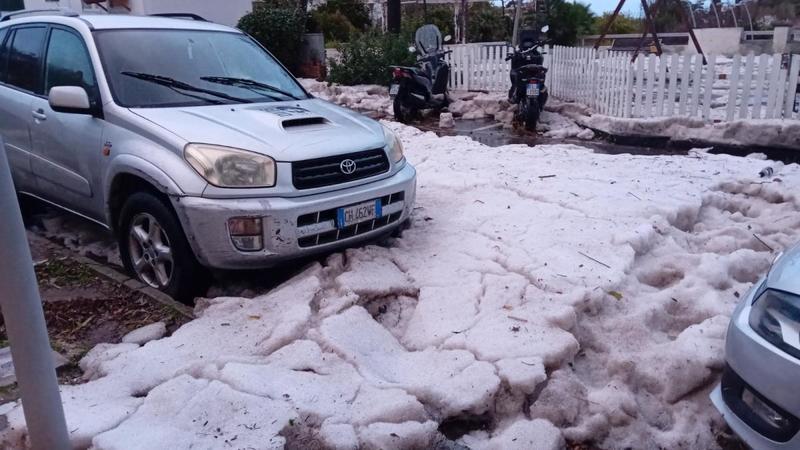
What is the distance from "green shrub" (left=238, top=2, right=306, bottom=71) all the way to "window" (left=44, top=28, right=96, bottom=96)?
12999 mm

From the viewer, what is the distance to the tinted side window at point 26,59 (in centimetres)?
528

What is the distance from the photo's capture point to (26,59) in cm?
542

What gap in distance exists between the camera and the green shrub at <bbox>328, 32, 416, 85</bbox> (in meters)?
15.5

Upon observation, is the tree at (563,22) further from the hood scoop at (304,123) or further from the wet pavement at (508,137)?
the hood scoop at (304,123)

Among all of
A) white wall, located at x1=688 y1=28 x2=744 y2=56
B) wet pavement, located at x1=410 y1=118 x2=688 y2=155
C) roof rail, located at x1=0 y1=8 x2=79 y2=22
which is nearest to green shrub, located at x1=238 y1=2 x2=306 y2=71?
wet pavement, located at x1=410 y1=118 x2=688 y2=155

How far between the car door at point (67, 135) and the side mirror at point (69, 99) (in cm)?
15

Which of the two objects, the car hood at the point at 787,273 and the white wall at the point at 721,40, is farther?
the white wall at the point at 721,40

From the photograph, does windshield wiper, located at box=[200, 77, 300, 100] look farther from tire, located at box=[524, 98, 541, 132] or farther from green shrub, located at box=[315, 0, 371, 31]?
green shrub, located at box=[315, 0, 371, 31]

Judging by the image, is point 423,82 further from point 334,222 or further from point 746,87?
point 334,222

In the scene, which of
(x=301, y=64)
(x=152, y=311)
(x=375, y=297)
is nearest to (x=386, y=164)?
(x=375, y=297)

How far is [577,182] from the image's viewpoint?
6.48 metres

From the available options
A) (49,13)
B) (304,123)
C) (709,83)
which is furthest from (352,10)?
(304,123)

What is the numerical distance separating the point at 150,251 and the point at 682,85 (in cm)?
762

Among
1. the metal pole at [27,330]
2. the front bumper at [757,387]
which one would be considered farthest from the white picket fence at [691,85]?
the metal pole at [27,330]
